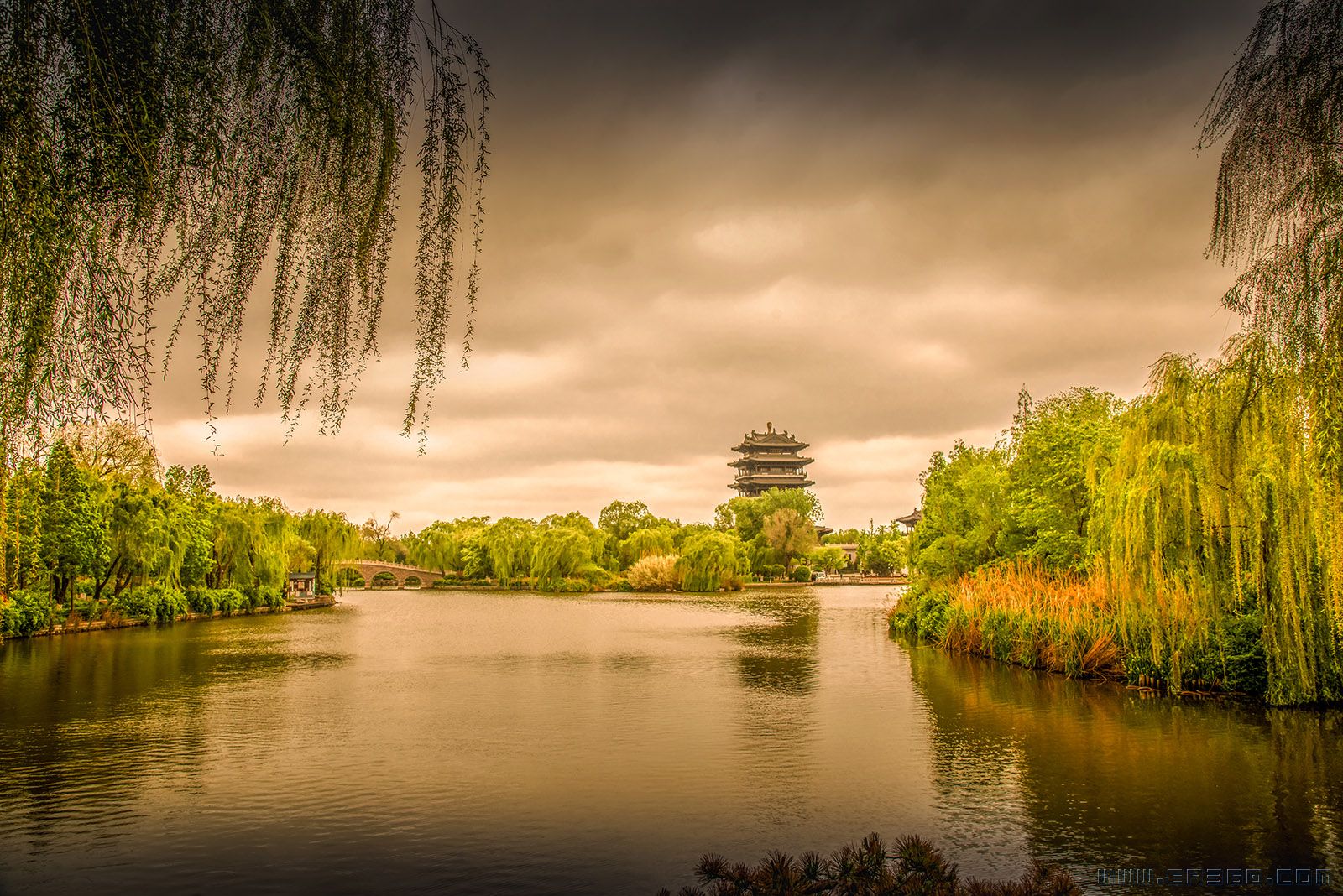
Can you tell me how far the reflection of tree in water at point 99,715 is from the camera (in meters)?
8.51

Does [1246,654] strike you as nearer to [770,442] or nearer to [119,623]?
[119,623]

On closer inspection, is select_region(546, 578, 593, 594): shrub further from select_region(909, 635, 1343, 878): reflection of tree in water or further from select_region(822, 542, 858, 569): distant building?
select_region(909, 635, 1343, 878): reflection of tree in water

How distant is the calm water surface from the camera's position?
265 inches

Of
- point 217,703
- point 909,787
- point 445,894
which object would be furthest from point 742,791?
point 217,703

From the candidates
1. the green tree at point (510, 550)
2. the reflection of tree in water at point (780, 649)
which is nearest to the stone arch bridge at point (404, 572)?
the green tree at point (510, 550)

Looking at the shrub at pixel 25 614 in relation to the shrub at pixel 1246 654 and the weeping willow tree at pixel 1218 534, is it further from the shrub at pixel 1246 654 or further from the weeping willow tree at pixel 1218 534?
the shrub at pixel 1246 654

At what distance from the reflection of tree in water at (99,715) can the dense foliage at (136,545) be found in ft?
7.56

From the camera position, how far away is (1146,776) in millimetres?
8969

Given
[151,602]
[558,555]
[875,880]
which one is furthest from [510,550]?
[875,880]

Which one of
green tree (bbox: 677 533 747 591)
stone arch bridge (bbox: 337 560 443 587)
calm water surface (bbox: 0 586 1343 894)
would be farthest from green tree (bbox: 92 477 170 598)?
stone arch bridge (bbox: 337 560 443 587)

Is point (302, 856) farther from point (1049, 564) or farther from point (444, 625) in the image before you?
point (444, 625)

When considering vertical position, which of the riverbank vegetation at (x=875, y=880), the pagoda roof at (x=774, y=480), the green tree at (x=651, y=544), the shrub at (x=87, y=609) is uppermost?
the pagoda roof at (x=774, y=480)

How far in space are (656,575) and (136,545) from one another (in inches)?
1435

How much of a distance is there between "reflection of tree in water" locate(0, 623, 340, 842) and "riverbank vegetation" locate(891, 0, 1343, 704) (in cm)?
1095
